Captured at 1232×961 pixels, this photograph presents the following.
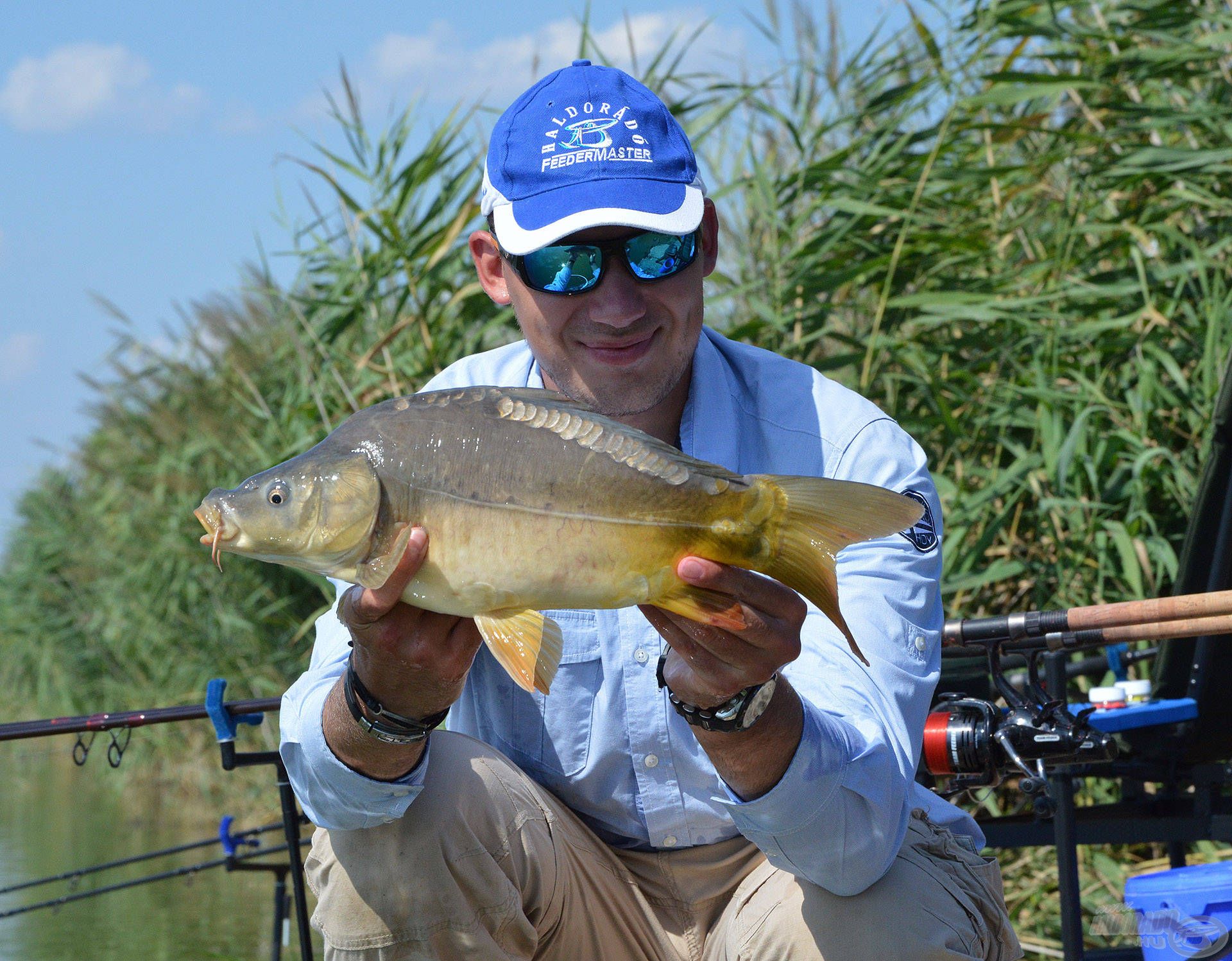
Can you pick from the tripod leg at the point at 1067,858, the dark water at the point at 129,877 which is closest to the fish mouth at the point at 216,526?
the tripod leg at the point at 1067,858

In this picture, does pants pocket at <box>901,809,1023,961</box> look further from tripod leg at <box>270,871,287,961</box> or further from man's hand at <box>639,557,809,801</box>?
tripod leg at <box>270,871,287,961</box>

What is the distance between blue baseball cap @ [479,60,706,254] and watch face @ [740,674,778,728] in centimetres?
79

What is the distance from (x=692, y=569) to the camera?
135 cm

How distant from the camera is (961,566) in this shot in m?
3.68

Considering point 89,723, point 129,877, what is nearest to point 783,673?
point 89,723

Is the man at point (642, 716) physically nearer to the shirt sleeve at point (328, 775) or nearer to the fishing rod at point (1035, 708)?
the shirt sleeve at point (328, 775)

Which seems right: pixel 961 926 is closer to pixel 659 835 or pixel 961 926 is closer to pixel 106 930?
pixel 659 835

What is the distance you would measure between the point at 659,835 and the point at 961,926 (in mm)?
448

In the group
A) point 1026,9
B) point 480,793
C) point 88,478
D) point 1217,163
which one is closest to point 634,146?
point 480,793

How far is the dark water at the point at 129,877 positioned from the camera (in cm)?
453

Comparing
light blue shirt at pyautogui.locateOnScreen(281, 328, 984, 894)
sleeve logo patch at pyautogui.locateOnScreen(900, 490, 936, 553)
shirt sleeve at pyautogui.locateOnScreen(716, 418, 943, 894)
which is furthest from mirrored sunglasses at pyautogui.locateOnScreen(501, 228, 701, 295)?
sleeve logo patch at pyautogui.locateOnScreen(900, 490, 936, 553)

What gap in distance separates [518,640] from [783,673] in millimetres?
553

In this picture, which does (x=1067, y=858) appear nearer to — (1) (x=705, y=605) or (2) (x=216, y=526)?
(1) (x=705, y=605)

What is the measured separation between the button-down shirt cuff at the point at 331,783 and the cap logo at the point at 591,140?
2.81 feet
